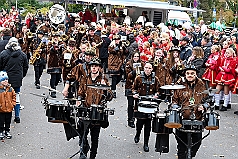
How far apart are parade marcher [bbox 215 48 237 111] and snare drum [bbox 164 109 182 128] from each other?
591 cm

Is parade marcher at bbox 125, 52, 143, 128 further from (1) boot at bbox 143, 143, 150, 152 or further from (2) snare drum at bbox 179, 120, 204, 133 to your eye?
(2) snare drum at bbox 179, 120, 204, 133

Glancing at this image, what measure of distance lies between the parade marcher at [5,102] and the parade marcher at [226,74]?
5.84 metres

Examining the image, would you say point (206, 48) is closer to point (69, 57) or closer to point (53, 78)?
point (69, 57)

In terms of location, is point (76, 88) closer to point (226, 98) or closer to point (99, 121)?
point (99, 121)

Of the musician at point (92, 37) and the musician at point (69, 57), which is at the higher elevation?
the musician at point (92, 37)

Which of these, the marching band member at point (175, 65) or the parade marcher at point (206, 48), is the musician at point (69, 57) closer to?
the marching band member at point (175, 65)

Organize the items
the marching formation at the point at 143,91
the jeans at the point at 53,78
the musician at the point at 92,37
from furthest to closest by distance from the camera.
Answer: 1. the musician at the point at 92,37
2. the jeans at the point at 53,78
3. the marching formation at the point at 143,91

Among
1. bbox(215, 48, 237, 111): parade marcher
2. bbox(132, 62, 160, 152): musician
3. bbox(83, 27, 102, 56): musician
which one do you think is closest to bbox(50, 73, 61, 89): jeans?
bbox(83, 27, 102, 56): musician

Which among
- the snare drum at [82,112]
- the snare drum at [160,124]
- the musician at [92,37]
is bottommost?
the snare drum at [160,124]

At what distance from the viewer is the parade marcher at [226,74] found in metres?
12.9

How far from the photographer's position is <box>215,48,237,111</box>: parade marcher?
12945mm

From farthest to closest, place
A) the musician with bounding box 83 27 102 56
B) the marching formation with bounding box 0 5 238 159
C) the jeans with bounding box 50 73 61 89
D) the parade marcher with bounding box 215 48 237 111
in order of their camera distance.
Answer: the musician with bounding box 83 27 102 56 < the jeans with bounding box 50 73 61 89 < the parade marcher with bounding box 215 48 237 111 < the marching formation with bounding box 0 5 238 159

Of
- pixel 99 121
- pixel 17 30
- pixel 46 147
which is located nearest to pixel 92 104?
pixel 99 121

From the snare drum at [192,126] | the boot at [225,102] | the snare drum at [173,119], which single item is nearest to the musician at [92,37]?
the boot at [225,102]
